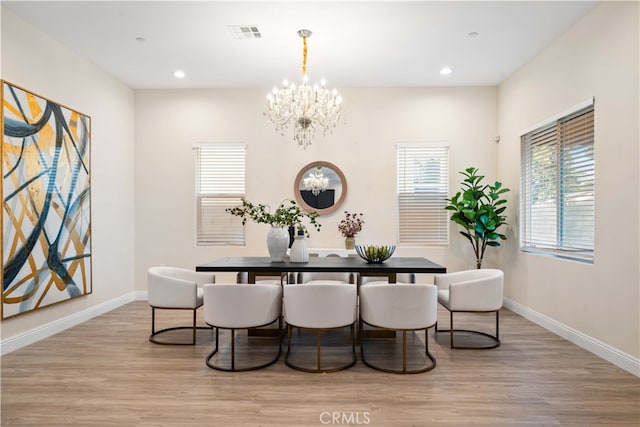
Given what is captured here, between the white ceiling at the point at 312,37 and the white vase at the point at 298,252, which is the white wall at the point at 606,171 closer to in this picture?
the white ceiling at the point at 312,37

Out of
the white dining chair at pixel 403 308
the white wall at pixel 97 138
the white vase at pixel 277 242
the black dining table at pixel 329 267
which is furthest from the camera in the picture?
the white vase at pixel 277 242

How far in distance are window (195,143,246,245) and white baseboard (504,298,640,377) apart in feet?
12.5

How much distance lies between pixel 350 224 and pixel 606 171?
300 centimetres

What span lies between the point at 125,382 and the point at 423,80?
4823 mm

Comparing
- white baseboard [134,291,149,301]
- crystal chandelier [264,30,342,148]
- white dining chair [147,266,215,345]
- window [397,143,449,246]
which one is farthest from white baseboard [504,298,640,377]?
white baseboard [134,291,149,301]

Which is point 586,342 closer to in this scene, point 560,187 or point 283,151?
point 560,187

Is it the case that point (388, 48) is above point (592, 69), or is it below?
above

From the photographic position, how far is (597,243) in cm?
343

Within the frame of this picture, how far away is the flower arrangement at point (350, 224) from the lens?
547 centimetres

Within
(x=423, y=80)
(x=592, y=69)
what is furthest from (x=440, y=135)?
(x=592, y=69)

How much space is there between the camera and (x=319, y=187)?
5.68 metres

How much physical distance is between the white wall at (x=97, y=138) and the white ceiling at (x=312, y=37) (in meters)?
0.20

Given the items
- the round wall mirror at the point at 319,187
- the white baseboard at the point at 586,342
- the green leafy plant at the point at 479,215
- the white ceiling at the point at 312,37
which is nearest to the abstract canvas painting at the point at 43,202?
the white ceiling at the point at 312,37

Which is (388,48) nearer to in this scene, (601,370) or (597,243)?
(597,243)
